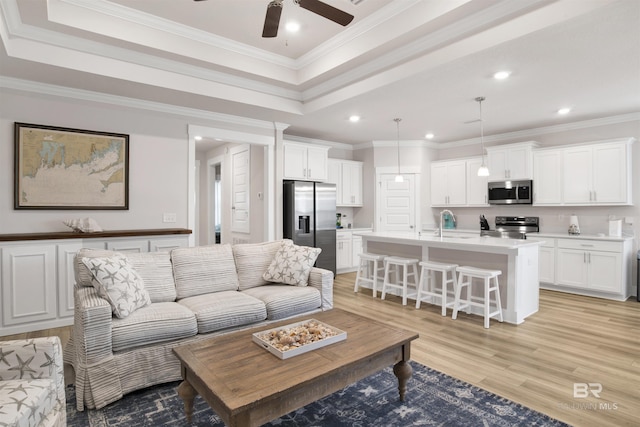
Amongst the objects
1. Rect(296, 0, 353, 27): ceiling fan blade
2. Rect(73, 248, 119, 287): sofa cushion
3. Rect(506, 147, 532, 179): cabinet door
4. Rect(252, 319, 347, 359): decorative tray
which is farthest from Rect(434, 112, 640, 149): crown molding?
Rect(73, 248, 119, 287): sofa cushion

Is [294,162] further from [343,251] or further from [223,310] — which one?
[223,310]

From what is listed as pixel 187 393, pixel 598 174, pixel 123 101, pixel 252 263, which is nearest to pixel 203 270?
pixel 252 263

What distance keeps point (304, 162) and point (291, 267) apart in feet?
9.92

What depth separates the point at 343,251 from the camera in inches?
268

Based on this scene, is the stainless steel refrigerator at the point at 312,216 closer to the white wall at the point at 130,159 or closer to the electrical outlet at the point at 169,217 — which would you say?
the white wall at the point at 130,159

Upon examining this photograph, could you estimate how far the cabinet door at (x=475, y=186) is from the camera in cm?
651

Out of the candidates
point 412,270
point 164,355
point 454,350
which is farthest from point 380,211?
Result: point 164,355

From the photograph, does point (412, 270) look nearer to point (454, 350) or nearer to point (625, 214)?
point (454, 350)

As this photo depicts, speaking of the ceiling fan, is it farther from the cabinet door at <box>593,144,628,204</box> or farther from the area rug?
the cabinet door at <box>593,144,628,204</box>

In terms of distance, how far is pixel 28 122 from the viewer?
3.72 meters

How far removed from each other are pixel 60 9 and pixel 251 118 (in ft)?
8.16

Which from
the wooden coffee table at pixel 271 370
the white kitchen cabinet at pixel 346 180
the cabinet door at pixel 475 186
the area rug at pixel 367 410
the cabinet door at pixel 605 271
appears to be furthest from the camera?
the white kitchen cabinet at pixel 346 180

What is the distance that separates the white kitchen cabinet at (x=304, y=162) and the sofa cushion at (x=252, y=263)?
2378 millimetres

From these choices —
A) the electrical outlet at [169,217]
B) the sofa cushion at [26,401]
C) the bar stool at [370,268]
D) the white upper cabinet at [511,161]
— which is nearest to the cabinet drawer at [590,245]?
the white upper cabinet at [511,161]
